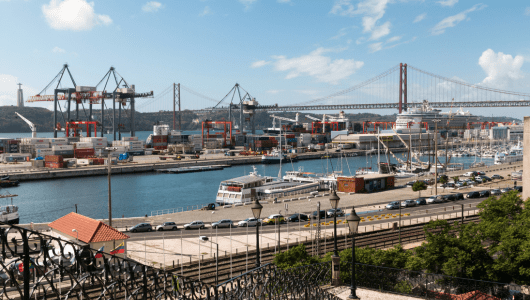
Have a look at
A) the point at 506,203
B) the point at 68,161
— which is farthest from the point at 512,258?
the point at 68,161

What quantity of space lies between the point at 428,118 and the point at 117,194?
320ft

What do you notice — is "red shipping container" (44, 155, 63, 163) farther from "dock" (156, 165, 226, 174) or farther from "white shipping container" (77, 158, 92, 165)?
"dock" (156, 165, 226, 174)

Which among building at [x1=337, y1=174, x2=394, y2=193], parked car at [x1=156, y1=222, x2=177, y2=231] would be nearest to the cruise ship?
building at [x1=337, y1=174, x2=394, y2=193]

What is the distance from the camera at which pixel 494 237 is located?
11.4m

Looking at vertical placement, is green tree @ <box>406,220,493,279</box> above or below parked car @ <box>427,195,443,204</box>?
above

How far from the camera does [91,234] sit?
13.4 meters

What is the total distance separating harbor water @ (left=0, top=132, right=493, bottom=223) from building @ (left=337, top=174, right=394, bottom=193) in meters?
6.10

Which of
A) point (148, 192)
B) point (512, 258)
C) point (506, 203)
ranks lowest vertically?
point (148, 192)

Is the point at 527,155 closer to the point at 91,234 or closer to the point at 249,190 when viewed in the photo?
the point at 91,234

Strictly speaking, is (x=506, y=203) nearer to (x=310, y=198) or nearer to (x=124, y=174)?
(x=310, y=198)

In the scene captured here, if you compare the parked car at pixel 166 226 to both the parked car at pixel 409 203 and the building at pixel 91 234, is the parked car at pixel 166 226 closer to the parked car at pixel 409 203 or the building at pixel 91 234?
the building at pixel 91 234

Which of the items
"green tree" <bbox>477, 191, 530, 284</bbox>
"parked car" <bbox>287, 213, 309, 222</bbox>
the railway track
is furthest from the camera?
"parked car" <bbox>287, 213, 309, 222</bbox>

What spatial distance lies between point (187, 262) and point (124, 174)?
45237mm

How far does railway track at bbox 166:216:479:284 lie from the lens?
557 inches
